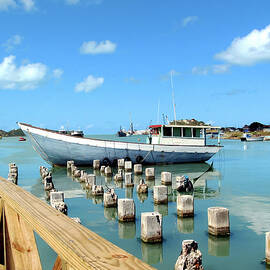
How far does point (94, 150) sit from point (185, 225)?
16287 millimetres

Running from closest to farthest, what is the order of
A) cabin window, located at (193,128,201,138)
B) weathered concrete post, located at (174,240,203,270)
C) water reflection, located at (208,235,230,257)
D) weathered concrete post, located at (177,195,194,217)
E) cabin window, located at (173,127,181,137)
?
weathered concrete post, located at (174,240,203,270) → water reflection, located at (208,235,230,257) → weathered concrete post, located at (177,195,194,217) → cabin window, located at (173,127,181,137) → cabin window, located at (193,128,201,138)

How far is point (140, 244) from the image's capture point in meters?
8.16

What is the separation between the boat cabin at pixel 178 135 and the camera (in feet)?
88.2

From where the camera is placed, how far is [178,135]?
2719cm

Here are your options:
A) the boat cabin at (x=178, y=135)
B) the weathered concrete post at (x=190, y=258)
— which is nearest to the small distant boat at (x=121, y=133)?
the boat cabin at (x=178, y=135)

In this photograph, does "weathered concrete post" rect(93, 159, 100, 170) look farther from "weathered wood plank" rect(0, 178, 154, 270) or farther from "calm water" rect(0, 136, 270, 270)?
"weathered wood plank" rect(0, 178, 154, 270)

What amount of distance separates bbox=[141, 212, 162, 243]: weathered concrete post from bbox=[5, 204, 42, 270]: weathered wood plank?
16.9 ft

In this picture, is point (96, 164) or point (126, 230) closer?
point (126, 230)

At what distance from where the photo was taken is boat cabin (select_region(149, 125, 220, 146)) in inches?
1058

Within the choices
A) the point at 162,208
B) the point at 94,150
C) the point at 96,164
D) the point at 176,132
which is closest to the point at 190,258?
the point at 162,208

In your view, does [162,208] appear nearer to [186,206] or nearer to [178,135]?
[186,206]

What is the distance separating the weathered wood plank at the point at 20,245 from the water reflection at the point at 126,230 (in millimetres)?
6185

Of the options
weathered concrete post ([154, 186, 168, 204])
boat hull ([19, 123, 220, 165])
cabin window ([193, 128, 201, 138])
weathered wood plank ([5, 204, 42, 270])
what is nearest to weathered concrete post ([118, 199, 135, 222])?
weathered concrete post ([154, 186, 168, 204])

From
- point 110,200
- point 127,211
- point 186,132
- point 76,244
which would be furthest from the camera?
point 186,132
